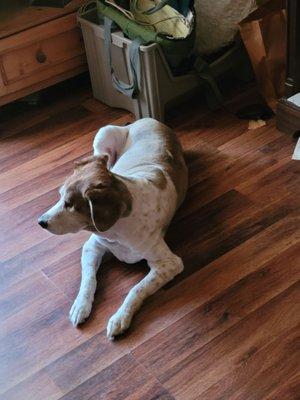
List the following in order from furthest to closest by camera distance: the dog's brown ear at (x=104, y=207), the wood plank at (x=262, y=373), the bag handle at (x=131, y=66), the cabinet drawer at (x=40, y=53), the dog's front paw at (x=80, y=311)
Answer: the cabinet drawer at (x=40, y=53)
the bag handle at (x=131, y=66)
the dog's front paw at (x=80, y=311)
the dog's brown ear at (x=104, y=207)
the wood plank at (x=262, y=373)

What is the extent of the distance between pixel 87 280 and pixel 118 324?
21 cm

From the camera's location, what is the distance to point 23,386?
1683 millimetres

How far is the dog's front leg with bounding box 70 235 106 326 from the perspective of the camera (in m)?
1.84

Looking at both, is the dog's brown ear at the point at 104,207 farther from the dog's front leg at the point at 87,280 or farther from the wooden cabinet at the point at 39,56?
the wooden cabinet at the point at 39,56

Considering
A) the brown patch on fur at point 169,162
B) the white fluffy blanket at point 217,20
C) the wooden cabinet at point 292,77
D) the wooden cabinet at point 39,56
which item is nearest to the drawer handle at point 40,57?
the wooden cabinet at point 39,56

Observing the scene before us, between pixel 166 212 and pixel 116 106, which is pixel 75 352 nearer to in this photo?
pixel 166 212

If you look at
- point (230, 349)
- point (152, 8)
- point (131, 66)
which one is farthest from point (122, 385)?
point (152, 8)

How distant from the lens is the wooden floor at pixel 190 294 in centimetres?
165

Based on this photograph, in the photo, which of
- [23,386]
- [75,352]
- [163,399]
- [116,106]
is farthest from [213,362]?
[116,106]

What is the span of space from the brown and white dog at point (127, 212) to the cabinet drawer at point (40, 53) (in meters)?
0.91

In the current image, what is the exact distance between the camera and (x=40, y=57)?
2.89 m

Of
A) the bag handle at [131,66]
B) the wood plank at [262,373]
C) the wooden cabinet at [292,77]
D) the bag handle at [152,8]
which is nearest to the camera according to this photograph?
the wood plank at [262,373]

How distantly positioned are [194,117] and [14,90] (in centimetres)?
86

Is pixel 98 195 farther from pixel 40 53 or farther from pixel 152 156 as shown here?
pixel 40 53
